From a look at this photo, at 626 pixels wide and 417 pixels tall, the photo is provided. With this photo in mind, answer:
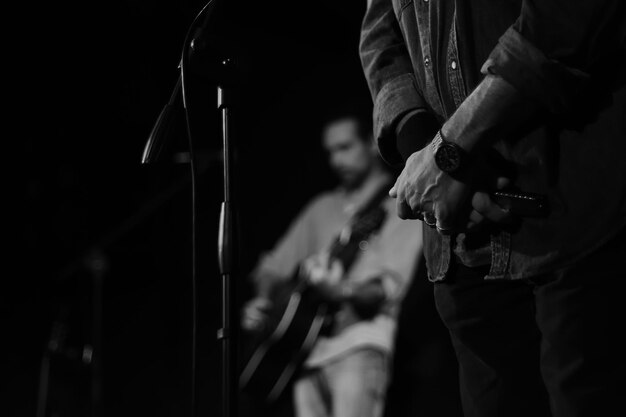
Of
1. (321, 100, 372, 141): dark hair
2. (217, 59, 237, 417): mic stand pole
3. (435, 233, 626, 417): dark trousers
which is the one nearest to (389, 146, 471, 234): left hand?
(435, 233, 626, 417): dark trousers

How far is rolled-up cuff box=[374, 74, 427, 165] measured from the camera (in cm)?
114

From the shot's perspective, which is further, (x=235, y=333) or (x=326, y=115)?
(x=326, y=115)

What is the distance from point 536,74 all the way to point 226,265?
0.55 m

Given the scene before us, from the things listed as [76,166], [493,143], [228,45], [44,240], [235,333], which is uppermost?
[76,166]

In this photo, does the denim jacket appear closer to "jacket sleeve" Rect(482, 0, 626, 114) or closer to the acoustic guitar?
"jacket sleeve" Rect(482, 0, 626, 114)

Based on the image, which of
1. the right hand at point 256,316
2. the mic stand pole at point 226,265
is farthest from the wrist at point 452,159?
the right hand at point 256,316

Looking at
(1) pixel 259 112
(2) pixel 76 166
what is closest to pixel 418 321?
(1) pixel 259 112

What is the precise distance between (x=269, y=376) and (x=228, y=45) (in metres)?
2.48

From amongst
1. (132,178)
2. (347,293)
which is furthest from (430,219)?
(132,178)

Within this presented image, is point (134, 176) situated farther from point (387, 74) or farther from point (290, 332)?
point (387, 74)

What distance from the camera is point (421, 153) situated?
994 millimetres

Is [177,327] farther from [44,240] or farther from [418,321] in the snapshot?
[418,321]

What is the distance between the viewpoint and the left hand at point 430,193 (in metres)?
0.94

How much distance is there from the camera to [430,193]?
96cm
